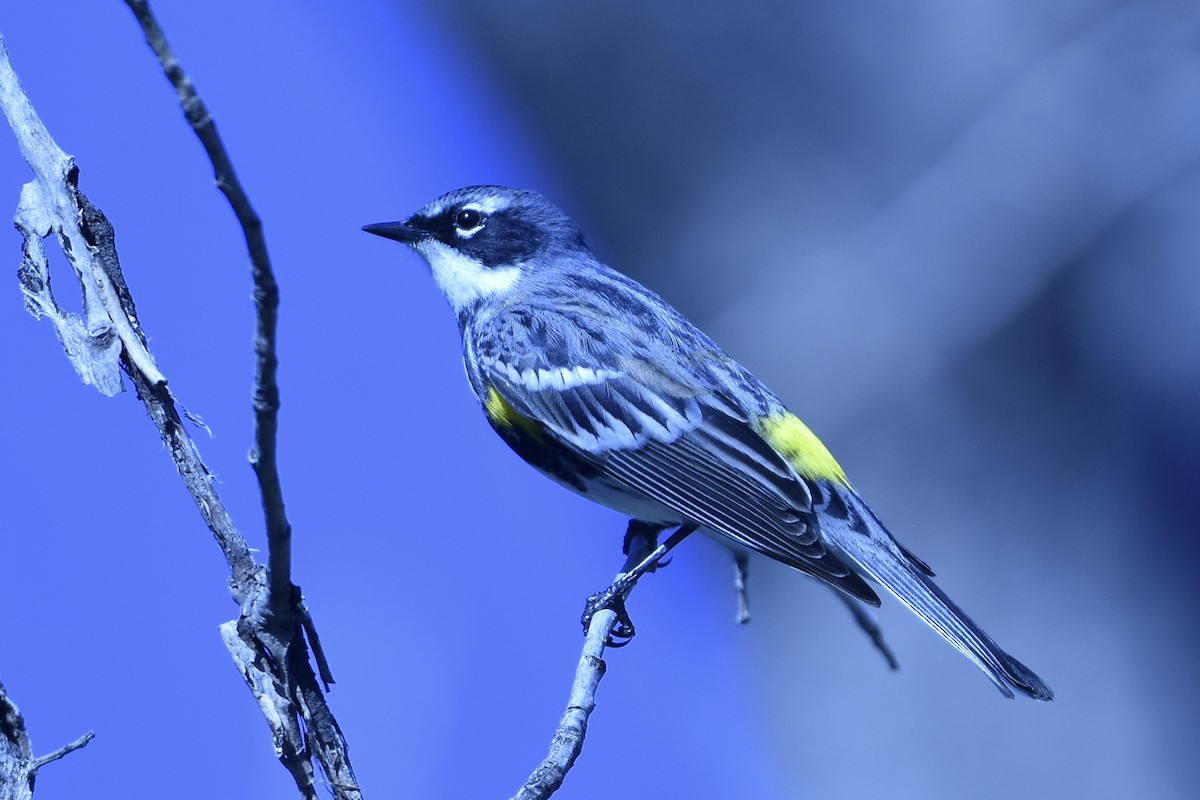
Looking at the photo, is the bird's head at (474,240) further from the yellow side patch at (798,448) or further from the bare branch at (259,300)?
the bare branch at (259,300)

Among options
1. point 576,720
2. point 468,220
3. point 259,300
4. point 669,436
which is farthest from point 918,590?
point 259,300

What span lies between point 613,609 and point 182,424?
1.29 metres

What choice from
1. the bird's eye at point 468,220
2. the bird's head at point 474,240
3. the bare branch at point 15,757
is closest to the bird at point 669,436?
the bird's head at point 474,240

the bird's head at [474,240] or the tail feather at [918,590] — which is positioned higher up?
the bird's head at [474,240]

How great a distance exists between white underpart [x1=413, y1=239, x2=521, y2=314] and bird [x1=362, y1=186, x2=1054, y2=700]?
0.25ft

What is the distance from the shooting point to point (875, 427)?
5.03 m

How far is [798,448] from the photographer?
3.08 meters

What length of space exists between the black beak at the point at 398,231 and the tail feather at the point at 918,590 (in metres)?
1.50

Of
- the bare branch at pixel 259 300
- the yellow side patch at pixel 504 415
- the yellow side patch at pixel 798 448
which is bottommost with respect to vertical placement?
the bare branch at pixel 259 300

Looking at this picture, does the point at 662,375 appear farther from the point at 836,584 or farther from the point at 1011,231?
the point at 1011,231

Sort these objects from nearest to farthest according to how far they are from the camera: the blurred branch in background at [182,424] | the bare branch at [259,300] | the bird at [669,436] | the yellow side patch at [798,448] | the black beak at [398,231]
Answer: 1. the bare branch at [259,300]
2. the blurred branch in background at [182,424]
3. the bird at [669,436]
4. the yellow side patch at [798,448]
5. the black beak at [398,231]

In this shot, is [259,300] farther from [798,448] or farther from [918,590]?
[798,448]

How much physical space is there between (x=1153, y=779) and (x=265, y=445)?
14.9 ft

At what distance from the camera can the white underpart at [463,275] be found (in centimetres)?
352
